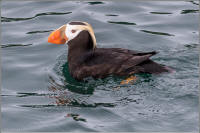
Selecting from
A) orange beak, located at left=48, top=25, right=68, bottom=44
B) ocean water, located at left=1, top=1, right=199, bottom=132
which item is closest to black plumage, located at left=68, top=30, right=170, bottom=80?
ocean water, located at left=1, top=1, right=199, bottom=132

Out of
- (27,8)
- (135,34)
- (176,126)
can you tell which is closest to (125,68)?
(176,126)

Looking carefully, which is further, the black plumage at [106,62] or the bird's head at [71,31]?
the bird's head at [71,31]

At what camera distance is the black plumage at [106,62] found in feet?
23.8

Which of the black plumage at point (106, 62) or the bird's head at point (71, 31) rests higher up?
the bird's head at point (71, 31)

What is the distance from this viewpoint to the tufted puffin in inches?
286

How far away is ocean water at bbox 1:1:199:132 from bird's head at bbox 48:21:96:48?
615mm

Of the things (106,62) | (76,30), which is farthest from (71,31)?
(106,62)

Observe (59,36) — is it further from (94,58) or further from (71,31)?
(94,58)

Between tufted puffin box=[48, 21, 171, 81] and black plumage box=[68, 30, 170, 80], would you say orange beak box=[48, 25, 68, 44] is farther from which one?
black plumage box=[68, 30, 170, 80]

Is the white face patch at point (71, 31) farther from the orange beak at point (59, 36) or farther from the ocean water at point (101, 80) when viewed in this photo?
the ocean water at point (101, 80)

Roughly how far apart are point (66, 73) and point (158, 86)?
69.4 inches

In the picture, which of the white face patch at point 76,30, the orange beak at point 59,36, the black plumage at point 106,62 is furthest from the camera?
the orange beak at point 59,36

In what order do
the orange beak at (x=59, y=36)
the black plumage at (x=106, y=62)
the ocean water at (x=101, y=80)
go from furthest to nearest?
the orange beak at (x=59, y=36), the black plumage at (x=106, y=62), the ocean water at (x=101, y=80)

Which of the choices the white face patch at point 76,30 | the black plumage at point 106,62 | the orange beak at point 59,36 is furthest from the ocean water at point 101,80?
the white face patch at point 76,30
